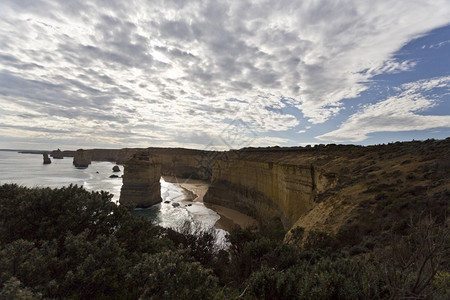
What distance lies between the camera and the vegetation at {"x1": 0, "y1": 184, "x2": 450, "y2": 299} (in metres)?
3.44

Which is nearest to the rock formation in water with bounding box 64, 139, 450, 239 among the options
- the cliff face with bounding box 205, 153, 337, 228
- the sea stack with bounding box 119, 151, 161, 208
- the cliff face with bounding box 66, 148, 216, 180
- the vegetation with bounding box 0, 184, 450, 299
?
the cliff face with bounding box 205, 153, 337, 228

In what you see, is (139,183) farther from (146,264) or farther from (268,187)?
(146,264)

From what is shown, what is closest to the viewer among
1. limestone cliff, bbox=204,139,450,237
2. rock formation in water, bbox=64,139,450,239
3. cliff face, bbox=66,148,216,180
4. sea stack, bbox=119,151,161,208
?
limestone cliff, bbox=204,139,450,237

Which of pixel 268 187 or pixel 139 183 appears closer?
pixel 268 187

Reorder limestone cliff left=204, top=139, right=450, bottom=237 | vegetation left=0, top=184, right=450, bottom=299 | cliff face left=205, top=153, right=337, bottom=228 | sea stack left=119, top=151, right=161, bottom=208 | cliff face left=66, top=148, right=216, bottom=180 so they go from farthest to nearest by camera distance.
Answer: cliff face left=66, top=148, right=216, bottom=180 < sea stack left=119, top=151, right=161, bottom=208 < cliff face left=205, top=153, right=337, bottom=228 < limestone cliff left=204, top=139, right=450, bottom=237 < vegetation left=0, top=184, right=450, bottom=299

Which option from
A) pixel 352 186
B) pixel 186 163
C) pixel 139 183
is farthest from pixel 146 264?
pixel 186 163

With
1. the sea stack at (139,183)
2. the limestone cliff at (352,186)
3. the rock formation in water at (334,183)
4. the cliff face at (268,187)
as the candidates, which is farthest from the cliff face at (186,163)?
the limestone cliff at (352,186)

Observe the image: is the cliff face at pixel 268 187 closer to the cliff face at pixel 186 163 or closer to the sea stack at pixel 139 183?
the sea stack at pixel 139 183

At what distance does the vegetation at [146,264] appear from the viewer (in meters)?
3.44

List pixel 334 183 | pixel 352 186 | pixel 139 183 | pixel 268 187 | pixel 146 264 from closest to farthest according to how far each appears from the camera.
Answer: pixel 146 264
pixel 352 186
pixel 334 183
pixel 268 187
pixel 139 183

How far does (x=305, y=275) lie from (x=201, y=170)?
234ft

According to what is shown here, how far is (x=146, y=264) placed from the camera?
3887mm

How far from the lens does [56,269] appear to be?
4.16 m

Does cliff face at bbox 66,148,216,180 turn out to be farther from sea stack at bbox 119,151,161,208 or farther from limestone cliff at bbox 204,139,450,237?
limestone cliff at bbox 204,139,450,237
